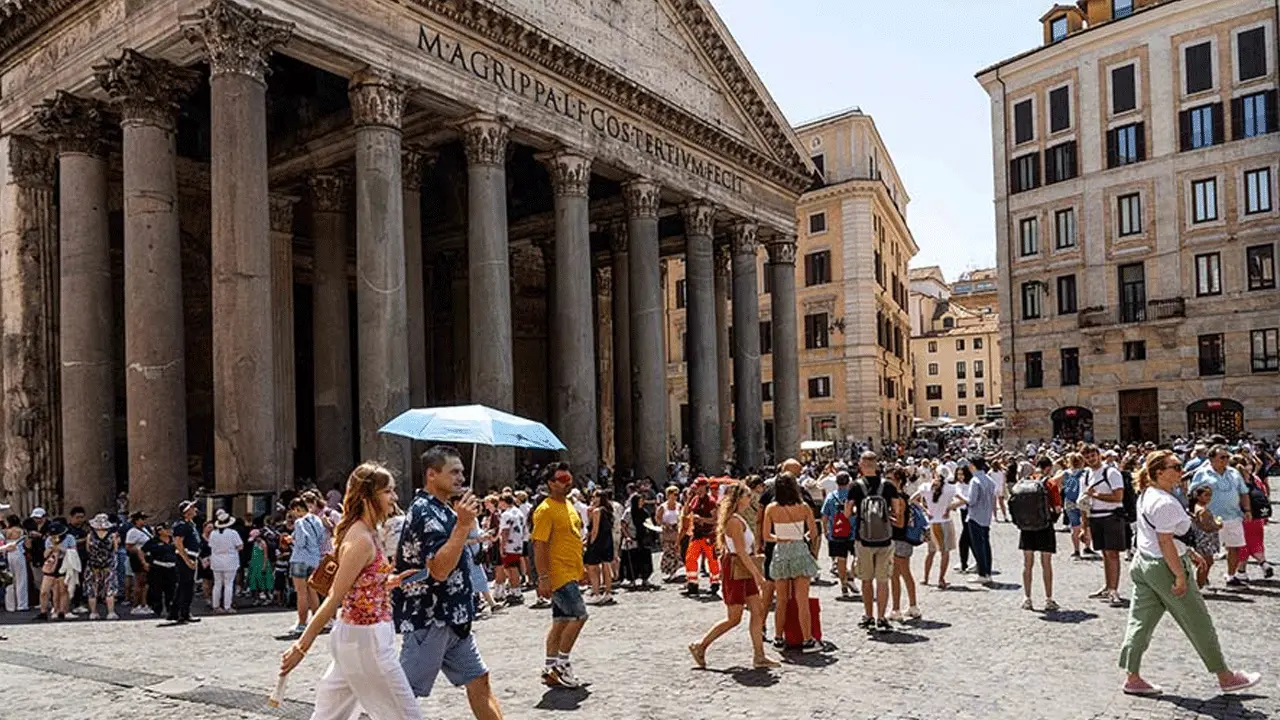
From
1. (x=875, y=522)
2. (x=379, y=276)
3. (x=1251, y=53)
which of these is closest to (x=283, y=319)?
(x=379, y=276)

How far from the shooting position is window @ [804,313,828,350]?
169ft

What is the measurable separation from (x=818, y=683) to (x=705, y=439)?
20.2 metres

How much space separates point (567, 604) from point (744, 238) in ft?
79.6

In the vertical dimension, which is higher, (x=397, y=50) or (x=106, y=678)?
(x=397, y=50)

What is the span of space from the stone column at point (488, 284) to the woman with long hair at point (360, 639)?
14842mm

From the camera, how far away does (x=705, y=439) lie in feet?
92.3

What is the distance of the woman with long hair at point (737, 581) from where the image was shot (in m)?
8.33

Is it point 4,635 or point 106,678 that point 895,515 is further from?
point 4,635

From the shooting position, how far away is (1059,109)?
4162 cm

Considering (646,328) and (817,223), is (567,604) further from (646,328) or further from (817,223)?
(817,223)

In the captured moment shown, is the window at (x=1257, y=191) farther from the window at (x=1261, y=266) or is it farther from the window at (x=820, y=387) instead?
the window at (x=820, y=387)

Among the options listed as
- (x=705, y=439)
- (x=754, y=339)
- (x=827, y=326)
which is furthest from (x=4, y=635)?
(x=827, y=326)

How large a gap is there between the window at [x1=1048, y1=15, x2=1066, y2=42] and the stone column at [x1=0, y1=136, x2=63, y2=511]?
3824cm

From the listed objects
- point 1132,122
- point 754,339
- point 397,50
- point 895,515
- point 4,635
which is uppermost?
point 1132,122
